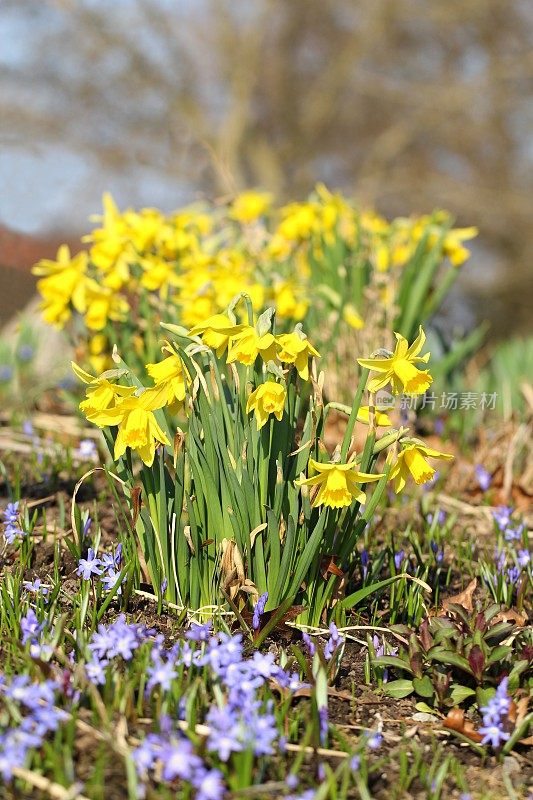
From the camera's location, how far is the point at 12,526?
7.02 ft

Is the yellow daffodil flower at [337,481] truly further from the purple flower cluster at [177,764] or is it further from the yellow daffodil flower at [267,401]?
the purple flower cluster at [177,764]

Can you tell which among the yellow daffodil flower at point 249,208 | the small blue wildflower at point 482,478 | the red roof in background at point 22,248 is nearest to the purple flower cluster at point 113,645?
the small blue wildflower at point 482,478

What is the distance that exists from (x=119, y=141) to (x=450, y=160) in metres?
4.96

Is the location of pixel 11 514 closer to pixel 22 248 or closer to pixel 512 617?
pixel 512 617

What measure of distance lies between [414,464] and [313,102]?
34.0 feet

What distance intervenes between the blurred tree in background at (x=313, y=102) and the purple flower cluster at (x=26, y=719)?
8504mm

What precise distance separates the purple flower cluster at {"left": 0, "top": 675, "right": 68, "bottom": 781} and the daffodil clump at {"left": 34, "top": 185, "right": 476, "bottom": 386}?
5.53 feet

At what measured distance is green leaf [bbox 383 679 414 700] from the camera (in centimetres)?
168

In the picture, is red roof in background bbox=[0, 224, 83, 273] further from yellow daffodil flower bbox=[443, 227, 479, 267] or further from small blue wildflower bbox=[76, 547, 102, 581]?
small blue wildflower bbox=[76, 547, 102, 581]

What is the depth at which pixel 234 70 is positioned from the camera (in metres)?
10.7

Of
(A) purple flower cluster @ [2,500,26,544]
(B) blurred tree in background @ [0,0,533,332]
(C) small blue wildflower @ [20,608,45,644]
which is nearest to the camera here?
(C) small blue wildflower @ [20,608,45,644]

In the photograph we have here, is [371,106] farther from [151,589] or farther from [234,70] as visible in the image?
[151,589]

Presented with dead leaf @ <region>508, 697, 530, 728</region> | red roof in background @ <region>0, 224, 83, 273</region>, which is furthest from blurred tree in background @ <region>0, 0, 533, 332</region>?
dead leaf @ <region>508, 697, 530, 728</region>

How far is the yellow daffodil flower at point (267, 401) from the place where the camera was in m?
1.61
